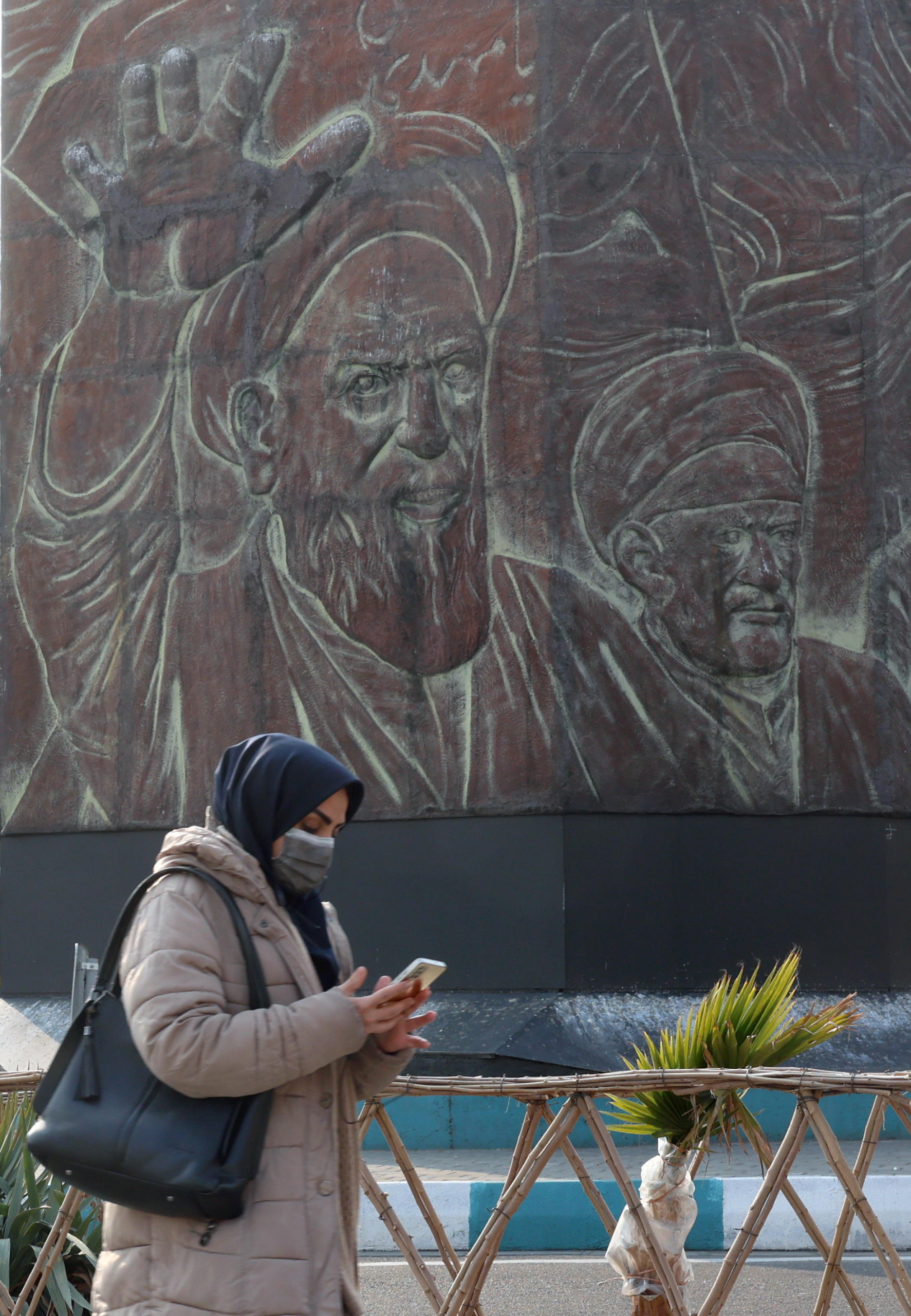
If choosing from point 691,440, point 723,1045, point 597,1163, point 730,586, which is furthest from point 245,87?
point 723,1045

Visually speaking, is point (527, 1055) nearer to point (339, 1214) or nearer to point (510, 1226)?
point (510, 1226)

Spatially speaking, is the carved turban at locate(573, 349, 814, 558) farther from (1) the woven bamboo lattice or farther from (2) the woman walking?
(2) the woman walking

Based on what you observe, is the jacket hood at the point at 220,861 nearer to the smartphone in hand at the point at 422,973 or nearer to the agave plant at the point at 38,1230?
the smartphone in hand at the point at 422,973

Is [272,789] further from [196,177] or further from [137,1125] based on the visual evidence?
[196,177]

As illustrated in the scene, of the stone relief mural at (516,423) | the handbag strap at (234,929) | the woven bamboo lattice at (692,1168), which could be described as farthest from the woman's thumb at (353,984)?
the stone relief mural at (516,423)

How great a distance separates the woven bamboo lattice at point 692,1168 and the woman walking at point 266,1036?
3.26 feet

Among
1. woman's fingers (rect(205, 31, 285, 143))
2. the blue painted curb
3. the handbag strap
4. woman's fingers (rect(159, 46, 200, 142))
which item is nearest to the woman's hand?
the handbag strap

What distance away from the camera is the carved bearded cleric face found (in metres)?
10.9

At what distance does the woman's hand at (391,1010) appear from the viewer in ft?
9.04

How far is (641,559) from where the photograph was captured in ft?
35.3

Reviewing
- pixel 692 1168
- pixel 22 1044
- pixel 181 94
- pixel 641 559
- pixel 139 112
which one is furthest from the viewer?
pixel 139 112

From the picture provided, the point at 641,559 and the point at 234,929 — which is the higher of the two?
the point at 641,559

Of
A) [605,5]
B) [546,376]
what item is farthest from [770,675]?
[605,5]

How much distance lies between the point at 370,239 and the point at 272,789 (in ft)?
29.3
